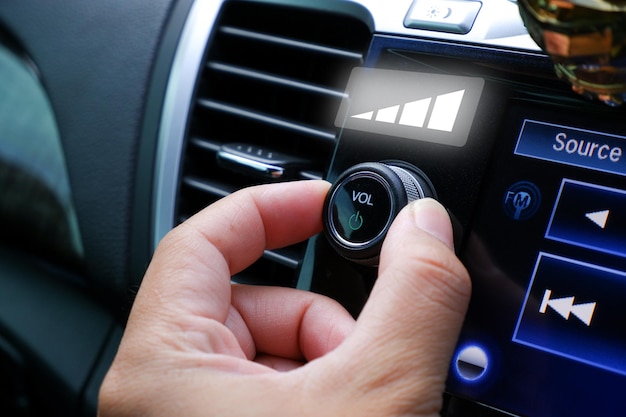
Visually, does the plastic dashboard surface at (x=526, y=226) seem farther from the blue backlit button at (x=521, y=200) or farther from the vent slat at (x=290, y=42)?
the vent slat at (x=290, y=42)

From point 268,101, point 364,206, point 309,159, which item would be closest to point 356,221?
point 364,206

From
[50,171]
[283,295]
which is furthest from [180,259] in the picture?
[50,171]

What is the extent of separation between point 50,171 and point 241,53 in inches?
14.0

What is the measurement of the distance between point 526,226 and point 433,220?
0.42ft

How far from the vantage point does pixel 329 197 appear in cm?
68

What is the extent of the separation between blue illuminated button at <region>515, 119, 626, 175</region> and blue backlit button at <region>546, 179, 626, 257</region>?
0.02 meters

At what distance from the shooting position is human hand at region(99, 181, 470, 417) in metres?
0.51

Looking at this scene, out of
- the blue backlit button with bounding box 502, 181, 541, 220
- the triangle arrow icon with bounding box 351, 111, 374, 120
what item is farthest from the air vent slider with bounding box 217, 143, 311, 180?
the blue backlit button with bounding box 502, 181, 541, 220

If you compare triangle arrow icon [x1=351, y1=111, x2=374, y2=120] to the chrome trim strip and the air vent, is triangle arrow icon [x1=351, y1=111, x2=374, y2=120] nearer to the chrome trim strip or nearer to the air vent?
the air vent

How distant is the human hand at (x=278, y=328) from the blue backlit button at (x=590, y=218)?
0.42ft

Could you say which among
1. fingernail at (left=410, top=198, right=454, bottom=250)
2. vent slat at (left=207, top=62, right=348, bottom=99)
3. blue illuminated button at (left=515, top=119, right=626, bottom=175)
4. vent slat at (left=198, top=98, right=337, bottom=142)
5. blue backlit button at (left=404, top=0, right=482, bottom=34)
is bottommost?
fingernail at (left=410, top=198, right=454, bottom=250)

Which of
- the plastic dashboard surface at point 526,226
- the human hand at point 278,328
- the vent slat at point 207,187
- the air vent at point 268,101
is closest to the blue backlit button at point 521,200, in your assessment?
the plastic dashboard surface at point 526,226

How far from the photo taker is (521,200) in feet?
2.20

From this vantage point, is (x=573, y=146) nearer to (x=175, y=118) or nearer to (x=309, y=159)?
(x=309, y=159)
